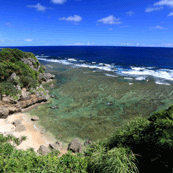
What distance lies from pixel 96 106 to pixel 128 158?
18.3 meters

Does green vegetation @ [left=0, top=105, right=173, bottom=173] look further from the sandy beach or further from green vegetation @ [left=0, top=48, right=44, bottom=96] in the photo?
green vegetation @ [left=0, top=48, right=44, bottom=96]

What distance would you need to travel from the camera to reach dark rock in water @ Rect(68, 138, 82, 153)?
1635cm

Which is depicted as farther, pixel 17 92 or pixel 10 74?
pixel 10 74

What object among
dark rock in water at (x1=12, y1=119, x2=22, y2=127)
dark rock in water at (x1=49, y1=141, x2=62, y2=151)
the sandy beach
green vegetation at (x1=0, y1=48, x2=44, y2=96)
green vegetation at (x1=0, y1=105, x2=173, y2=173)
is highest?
green vegetation at (x1=0, y1=48, x2=44, y2=96)

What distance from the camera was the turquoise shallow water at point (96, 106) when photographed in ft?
67.2

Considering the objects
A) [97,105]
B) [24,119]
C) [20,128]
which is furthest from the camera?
[97,105]

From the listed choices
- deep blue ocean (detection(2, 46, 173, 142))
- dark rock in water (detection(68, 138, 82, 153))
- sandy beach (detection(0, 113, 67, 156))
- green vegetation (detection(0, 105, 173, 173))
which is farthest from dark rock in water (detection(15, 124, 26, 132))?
dark rock in water (detection(68, 138, 82, 153))

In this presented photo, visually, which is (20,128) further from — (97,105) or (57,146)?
(97,105)

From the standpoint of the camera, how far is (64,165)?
9.62 metres

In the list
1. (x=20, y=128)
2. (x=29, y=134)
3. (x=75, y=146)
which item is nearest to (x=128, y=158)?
(x=75, y=146)

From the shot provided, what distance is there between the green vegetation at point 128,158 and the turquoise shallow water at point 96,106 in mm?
8597

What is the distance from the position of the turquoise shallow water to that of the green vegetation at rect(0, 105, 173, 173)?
28.2 feet

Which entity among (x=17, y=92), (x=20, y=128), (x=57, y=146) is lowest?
(x=57, y=146)

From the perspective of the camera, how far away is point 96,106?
2773 cm
